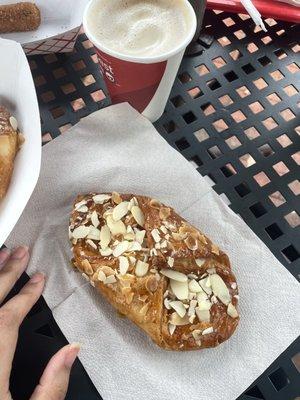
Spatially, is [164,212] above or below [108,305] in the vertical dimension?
above

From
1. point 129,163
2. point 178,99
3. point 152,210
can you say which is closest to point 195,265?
point 152,210

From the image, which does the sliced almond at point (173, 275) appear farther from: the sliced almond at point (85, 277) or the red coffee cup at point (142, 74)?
the red coffee cup at point (142, 74)

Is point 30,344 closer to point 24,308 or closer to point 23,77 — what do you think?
point 24,308

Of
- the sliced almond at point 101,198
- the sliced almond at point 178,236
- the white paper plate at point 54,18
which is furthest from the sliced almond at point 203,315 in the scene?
the white paper plate at point 54,18

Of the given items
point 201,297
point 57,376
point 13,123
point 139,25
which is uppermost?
point 139,25

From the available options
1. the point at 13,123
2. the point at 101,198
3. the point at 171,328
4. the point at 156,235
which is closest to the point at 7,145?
the point at 13,123

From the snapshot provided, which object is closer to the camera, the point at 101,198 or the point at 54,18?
the point at 101,198

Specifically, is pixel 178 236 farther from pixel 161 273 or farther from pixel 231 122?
pixel 231 122

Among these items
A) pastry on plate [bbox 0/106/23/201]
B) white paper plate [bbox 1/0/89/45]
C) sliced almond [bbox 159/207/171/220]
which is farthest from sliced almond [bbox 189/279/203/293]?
white paper plate [bbox 1/0/89/45]
